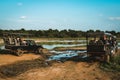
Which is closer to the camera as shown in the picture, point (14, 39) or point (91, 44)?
point (91, 44)

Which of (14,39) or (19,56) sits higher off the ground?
(14,39)

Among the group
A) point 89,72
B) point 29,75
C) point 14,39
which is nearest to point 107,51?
point 89,72

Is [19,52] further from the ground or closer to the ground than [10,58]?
further from the ground

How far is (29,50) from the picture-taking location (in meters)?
26.7

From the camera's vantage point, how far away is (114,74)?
598 inches

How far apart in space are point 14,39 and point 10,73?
35.1 feet

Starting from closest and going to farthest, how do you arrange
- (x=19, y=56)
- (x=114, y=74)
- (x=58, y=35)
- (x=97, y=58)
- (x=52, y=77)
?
1. (x=52, y=77)
2. (x=114, y=74)
3. (x=97, y=58)
4. (x=19, y=56)
5. (x=58, y=35)

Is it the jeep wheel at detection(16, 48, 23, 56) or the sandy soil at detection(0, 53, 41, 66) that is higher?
the jeep wheel at detection(16, 48, 23, 56)

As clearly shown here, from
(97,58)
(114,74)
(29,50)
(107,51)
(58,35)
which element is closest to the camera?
(114,74)

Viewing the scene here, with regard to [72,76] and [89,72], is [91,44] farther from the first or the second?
[72,76]

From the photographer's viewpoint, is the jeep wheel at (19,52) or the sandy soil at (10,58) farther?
the jeep wheel at (19,52)

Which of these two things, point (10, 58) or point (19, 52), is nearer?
point (10, 58)

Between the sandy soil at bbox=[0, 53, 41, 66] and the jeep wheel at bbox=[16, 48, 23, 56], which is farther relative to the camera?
the jeep wheel at bbox=[16, 48, 23, 56]

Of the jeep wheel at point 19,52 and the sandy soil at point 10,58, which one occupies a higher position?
the jeep wheel at point 19,52
